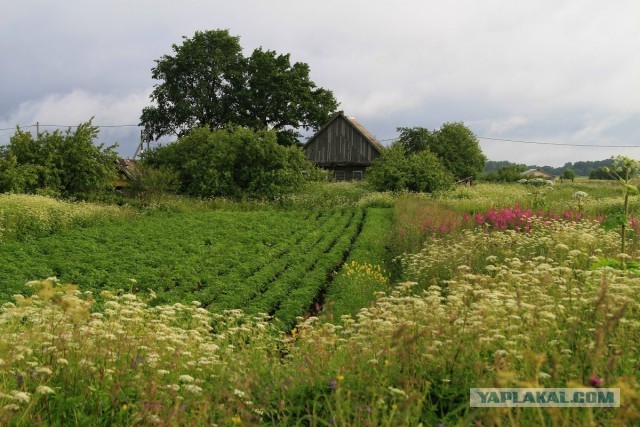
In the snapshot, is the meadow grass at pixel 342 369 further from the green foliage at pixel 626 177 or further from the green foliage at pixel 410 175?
the green foliage at pixel 410 175

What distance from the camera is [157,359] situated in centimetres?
447

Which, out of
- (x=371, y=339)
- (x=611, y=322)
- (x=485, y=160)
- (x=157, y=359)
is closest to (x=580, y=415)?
(x=611, y=322)

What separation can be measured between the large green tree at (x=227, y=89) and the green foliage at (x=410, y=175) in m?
14.5

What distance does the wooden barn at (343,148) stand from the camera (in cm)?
4412

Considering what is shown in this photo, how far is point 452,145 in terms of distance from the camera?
178 ft

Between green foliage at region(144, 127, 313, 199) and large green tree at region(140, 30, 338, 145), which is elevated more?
large green tree at region(140, 30, 338, 145)

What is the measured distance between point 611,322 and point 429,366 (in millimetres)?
1468

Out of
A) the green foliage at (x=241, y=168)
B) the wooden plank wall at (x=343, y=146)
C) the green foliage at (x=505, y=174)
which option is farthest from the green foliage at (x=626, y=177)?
the green foliage at (x=505, y=174)

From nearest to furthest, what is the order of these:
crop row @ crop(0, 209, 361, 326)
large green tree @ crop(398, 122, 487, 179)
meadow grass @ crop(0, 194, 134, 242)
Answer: crop row @ crop(0, 209, 361, 326)
meadow grass @ crop(0, 194, 134, 242)
large green tree @ crop(398, 122, 487, 179)

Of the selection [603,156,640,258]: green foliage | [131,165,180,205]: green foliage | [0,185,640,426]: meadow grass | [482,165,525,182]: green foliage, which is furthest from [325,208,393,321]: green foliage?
[482,165,525,182]: green foliage

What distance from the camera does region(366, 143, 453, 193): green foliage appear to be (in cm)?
3369

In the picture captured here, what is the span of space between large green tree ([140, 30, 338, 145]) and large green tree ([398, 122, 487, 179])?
10735 millimetres

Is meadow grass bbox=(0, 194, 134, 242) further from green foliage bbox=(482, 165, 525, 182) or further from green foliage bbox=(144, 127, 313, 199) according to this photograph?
green foliage bbox=(482, 165, 525, 182)

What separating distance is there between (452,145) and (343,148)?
15.2 m
